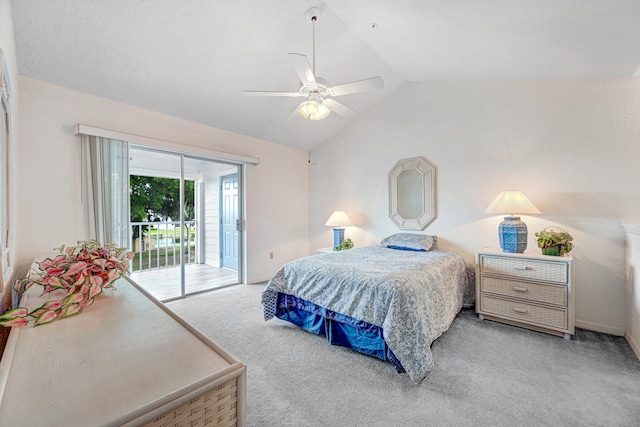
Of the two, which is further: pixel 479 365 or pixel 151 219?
pixel 151 219

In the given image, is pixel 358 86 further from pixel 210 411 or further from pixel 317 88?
pixel 210 411

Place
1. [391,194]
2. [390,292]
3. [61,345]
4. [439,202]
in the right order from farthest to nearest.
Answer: [391,194]
[439,202]
[390,292]
[61,345]

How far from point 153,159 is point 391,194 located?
11.8 ft

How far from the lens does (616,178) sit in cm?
262

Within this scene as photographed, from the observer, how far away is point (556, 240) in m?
2.65

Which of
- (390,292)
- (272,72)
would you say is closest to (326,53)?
(272,72)

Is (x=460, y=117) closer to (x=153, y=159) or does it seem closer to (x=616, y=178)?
(x=616, y=178)

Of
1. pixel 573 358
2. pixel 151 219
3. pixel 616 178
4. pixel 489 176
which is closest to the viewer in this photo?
pixel 573 358

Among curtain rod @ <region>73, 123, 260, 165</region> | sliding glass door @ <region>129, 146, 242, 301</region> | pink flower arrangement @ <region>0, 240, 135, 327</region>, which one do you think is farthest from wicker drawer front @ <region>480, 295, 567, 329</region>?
curtain rod @ <region>73, 123, 260, 165</region>

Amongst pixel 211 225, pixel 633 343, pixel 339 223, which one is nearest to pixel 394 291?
pixel 633 343

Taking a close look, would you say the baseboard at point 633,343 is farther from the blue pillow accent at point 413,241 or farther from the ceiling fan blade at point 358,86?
the ceiling fan blade at point 358,86

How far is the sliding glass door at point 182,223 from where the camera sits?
412 centimetres

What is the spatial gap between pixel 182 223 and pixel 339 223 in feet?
7.21

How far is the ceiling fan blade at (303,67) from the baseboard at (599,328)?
11.2 ft
